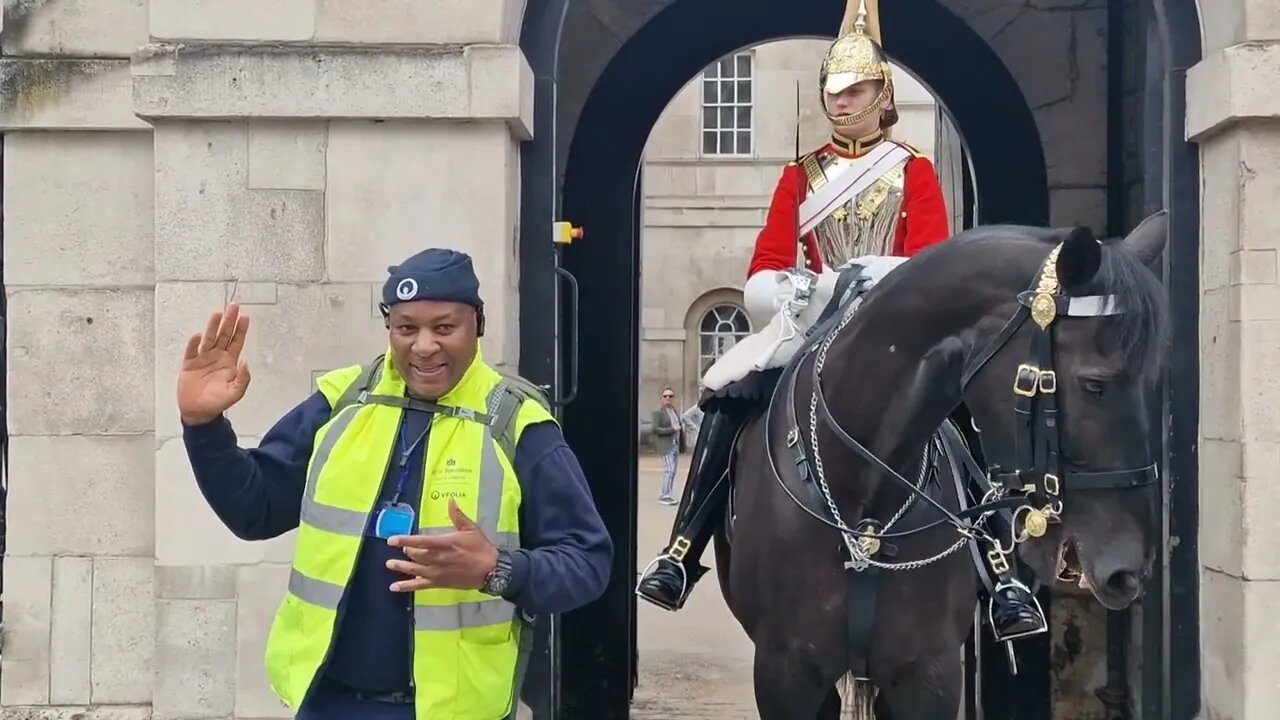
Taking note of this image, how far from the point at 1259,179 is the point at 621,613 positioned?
136 inches

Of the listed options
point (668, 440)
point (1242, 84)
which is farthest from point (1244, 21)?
point (668, 440)

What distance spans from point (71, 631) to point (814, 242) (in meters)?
2.87

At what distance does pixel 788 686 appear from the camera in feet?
11.6

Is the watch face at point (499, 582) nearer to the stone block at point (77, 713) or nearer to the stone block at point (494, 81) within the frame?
the stone block at point (494, 81)

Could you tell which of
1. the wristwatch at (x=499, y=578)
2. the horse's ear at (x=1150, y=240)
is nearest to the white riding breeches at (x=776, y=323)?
the horse's ear at (x=1150, y=240)

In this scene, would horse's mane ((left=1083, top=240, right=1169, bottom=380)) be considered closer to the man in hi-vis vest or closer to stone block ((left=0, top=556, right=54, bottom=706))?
the man in hi-vis vest

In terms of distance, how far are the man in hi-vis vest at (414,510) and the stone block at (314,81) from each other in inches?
72.1

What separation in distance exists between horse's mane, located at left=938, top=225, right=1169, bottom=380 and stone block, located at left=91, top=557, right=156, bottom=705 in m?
3.39

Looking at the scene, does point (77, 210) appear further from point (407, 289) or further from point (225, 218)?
point (407, 289)

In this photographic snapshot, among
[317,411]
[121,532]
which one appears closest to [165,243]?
[121,532]

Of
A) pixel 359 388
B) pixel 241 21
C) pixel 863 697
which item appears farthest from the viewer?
pixel 241 21

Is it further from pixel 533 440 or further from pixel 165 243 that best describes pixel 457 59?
pixel 533 440

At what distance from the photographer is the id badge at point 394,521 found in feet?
8.49

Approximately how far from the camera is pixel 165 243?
4.50 m
